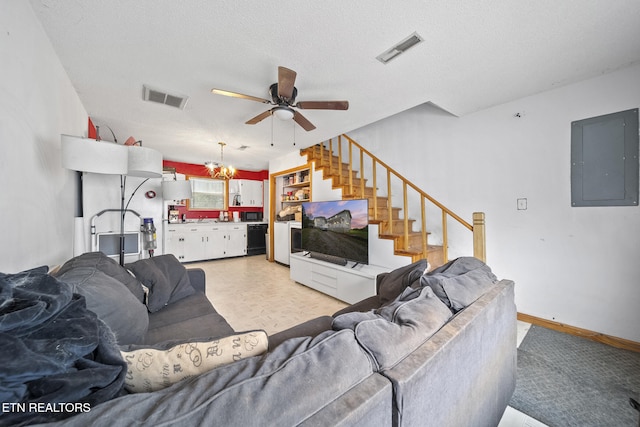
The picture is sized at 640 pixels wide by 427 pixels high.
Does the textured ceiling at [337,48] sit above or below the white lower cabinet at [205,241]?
above

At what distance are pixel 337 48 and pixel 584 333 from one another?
3.35m

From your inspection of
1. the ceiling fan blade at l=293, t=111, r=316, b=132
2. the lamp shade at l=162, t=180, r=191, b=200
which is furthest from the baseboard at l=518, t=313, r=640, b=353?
the lamp shade at l=162, t=180, r=191, b=200

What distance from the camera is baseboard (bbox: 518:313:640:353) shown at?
Result: 203 cm

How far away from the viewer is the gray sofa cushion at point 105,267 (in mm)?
1331

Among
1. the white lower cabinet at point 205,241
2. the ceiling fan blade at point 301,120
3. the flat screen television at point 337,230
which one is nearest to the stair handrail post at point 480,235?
the flat screen television at point 337,230

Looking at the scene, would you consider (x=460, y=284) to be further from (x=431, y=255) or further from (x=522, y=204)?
(x=522, y=204)

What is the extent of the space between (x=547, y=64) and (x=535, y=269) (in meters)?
1.95

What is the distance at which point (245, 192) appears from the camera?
6562 millimetres

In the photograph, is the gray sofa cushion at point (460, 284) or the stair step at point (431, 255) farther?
the stair step at point (431, 255)

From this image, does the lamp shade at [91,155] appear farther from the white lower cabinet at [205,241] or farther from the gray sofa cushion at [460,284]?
the white lower cabinet at [205,241]

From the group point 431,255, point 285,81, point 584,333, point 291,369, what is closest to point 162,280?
point 291,369

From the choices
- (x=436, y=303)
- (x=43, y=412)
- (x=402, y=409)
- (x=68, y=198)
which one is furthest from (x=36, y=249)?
(x=436, y=303)

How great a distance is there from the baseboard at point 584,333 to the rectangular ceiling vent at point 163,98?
4.34 meters

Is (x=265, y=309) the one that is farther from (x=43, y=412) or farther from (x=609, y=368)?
(x=609, y=368)
